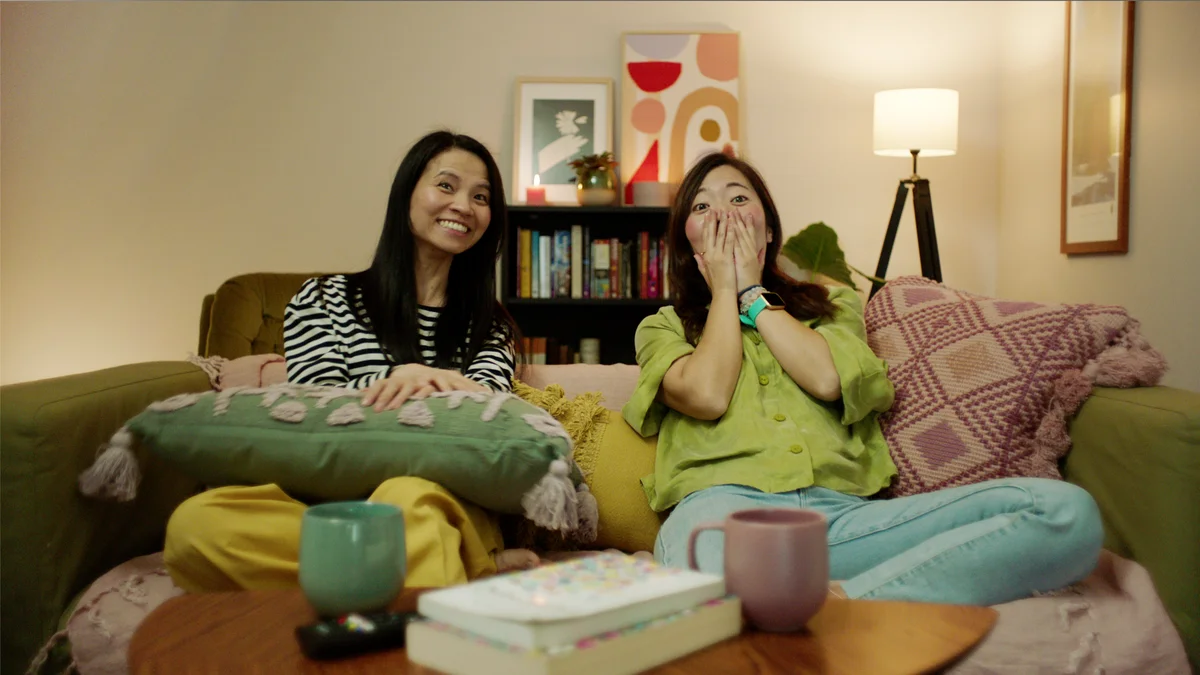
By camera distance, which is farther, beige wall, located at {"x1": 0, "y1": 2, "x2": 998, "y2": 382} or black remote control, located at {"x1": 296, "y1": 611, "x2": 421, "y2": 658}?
beige wall, located at {"x1": 0, "y1": 2, "x2": 998, "y2": 382}

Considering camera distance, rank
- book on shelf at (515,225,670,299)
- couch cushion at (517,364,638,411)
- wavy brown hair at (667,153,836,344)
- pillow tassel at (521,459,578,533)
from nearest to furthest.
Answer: pillow tassel at (521,459,578,533) → wavy brown hair at (667,153,836,344) → couch cushion at (517,364,638,411) → book on shelf at (515,225,670,299)

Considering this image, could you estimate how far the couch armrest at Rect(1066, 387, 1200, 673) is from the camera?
1309mm

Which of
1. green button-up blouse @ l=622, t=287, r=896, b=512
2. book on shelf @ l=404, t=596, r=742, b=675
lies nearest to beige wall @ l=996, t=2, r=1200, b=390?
green button-up blouse @ l=622, t=287, r=896, b=512

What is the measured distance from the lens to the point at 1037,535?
1179mm

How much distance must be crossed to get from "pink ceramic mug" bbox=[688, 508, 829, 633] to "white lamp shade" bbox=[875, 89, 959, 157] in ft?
9.03

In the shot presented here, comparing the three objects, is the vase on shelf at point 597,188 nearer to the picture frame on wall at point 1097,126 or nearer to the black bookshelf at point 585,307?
the black bookshelf at point 585,307

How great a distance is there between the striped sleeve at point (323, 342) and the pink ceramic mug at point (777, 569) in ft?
3.45

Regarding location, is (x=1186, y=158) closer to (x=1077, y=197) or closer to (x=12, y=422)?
(x=1077, y=197)

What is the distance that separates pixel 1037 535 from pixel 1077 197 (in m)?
2.28

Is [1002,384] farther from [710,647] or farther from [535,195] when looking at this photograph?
[535,195]

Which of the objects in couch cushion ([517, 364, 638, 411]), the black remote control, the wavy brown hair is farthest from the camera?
couch cushion ([517, 364, 638, 411])

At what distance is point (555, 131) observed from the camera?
12.1ft

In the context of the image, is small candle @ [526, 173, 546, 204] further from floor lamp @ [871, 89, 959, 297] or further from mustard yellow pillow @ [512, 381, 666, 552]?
mustard yellow pillow @ [512, 381, 666, 552]

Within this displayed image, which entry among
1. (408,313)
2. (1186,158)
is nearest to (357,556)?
(408,313)
